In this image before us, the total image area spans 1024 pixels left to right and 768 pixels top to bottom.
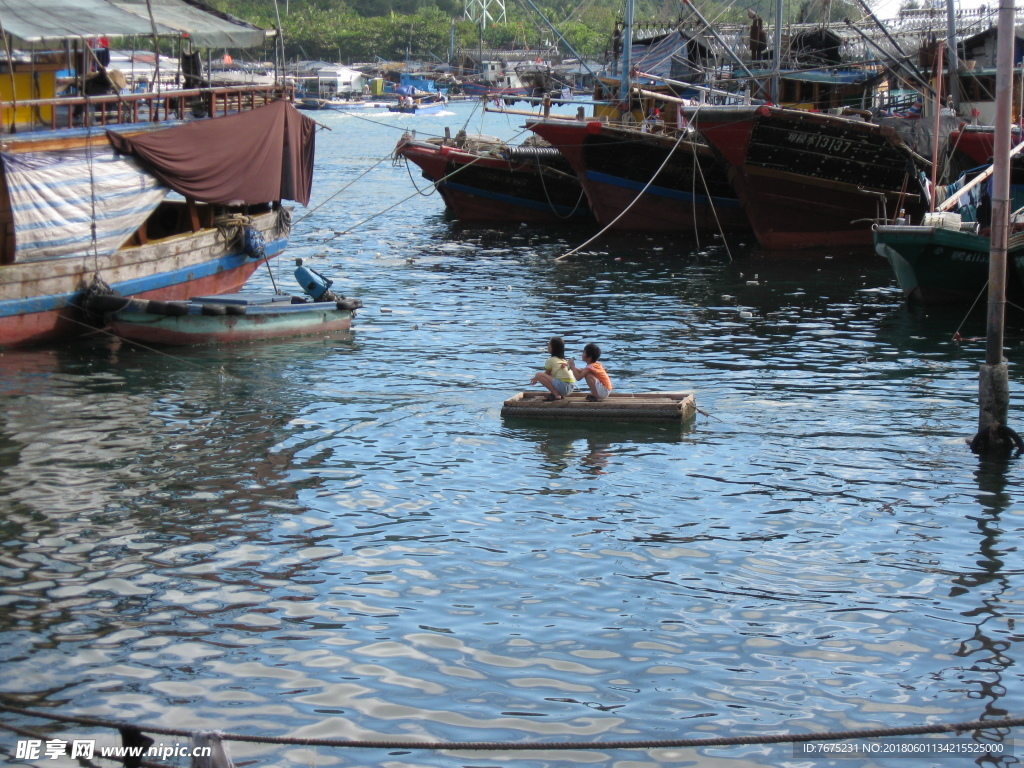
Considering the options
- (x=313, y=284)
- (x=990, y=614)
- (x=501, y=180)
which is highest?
(x=501, y=180)

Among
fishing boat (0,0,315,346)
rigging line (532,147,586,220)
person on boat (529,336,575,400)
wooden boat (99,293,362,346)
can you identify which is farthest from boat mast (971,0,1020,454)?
rigging line (532,147,586,220)

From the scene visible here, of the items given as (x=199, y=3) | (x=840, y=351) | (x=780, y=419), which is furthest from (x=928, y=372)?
(x=199, y=3)

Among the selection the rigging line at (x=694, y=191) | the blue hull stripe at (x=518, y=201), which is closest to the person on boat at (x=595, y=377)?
the rigging line at (x=694, y=191)

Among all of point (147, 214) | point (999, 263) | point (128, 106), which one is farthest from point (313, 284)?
point (999, 263)

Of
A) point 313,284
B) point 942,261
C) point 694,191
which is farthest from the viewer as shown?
point 694,191

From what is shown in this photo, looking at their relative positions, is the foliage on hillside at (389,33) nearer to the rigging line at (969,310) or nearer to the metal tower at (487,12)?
the metal tower at (487,12)

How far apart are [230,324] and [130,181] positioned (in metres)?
3.06

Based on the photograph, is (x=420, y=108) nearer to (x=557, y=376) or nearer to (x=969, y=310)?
(x=969, y=310)

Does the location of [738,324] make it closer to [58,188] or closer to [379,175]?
[58,188]

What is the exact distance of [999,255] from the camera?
12.4 metres

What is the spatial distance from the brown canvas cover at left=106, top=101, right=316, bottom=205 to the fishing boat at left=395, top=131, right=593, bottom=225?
41.4ft

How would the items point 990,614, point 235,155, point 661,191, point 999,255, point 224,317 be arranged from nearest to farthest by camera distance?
point 990,614
point 999,255
point 224,317
point 235,155
point 661,191

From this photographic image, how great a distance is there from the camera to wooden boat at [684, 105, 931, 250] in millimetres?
28406

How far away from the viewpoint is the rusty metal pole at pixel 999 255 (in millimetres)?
12094
